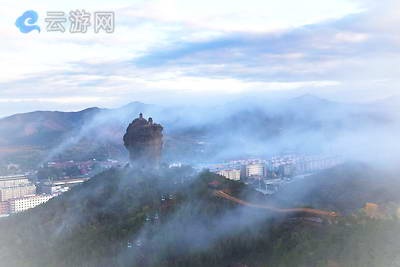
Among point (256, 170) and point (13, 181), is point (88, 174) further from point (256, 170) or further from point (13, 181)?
point (256, 170)

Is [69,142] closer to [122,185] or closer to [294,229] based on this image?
[122,185]

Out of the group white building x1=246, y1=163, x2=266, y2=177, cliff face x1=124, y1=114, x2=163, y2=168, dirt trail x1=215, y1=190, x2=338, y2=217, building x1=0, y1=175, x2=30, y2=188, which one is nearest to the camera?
dirt trail x1=215, y1=190, x2=338, y2=217

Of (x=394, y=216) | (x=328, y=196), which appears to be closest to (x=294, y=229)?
(x=394, y=216)

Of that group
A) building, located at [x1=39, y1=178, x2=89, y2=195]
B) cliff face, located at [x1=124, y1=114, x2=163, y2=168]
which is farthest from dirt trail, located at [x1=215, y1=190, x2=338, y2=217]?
building, located at [x1=39, y1=178, x2=89, y2=195]

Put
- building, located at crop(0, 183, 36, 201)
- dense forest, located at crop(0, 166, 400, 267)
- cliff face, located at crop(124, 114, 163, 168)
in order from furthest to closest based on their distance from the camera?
building, located at crop(0, 183, 36, 201)
cliff face, located at crop(124, 114, 163, 168)
dense forest, located at crop(0, 166, 400, 267)

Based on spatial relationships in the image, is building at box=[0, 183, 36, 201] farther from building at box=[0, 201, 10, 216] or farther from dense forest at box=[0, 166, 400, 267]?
dense forest at box=[0, 166, 400, 267]

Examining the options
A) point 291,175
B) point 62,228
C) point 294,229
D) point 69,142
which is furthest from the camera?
point 69,142
